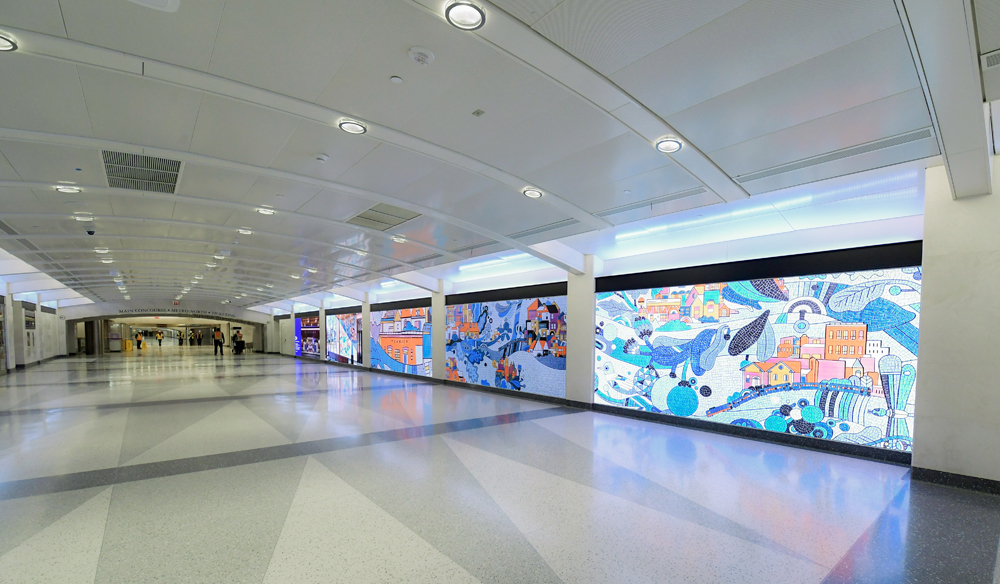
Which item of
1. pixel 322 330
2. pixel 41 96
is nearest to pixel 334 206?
pixel 41 96

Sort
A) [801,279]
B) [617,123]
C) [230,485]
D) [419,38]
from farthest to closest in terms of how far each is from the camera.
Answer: [801,279] → [230,485] → [617,123] → [419,38]

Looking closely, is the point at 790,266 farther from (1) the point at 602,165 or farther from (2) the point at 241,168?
(2) the point at 241,168

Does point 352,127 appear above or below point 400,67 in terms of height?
below

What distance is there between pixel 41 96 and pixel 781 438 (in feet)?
37.1

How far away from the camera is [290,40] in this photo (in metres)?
3.76

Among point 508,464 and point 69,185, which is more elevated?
point 69,185

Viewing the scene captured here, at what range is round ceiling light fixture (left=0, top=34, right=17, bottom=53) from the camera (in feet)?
11.7

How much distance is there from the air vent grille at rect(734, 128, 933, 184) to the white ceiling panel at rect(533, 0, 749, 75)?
3220mm

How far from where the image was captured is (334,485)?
5598 mm

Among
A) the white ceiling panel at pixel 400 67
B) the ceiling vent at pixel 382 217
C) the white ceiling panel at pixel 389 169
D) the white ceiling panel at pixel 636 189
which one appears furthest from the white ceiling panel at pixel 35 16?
the white ceiling panel at pixel 636 189

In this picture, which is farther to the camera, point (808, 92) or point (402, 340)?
point (402, 340)

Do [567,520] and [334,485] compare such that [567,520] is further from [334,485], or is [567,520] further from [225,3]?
[225,3]

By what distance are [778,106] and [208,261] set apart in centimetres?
1803

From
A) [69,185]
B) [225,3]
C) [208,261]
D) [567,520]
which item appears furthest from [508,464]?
[208,261]
